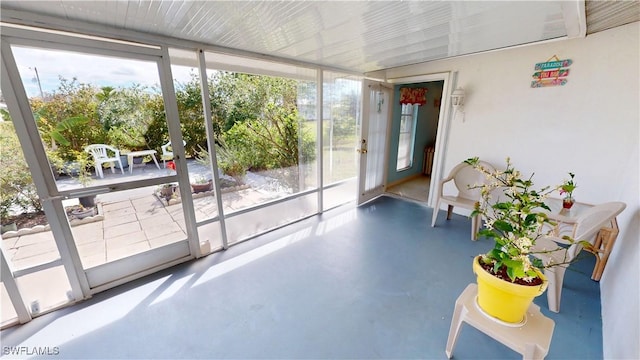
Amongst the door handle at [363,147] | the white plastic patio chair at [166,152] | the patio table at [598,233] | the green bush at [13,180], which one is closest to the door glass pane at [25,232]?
the green bush at [13,180]

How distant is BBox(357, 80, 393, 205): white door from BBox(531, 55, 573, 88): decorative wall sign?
1778mm

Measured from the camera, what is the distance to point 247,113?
2.66 metres

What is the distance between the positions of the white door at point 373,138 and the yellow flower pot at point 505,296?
263 centimetres

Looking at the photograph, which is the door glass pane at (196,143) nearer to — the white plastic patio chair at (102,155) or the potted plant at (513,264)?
the white plastic patio chair at (102,155)

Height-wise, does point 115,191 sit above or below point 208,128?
below

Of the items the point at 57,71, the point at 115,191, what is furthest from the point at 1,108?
the point at 115,191

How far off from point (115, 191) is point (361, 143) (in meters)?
2.88

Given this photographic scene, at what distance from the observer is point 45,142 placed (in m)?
1.64

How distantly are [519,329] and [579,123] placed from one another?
2.50m

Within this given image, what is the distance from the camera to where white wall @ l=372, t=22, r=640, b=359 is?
5.80 ft

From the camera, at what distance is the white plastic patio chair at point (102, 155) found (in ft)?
6.00

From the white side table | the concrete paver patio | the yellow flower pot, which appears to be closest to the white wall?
the white side table

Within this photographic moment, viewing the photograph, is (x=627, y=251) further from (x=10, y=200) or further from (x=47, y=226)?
(x=10, y=200)

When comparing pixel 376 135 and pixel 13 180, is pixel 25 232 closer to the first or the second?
pixel 13 180
